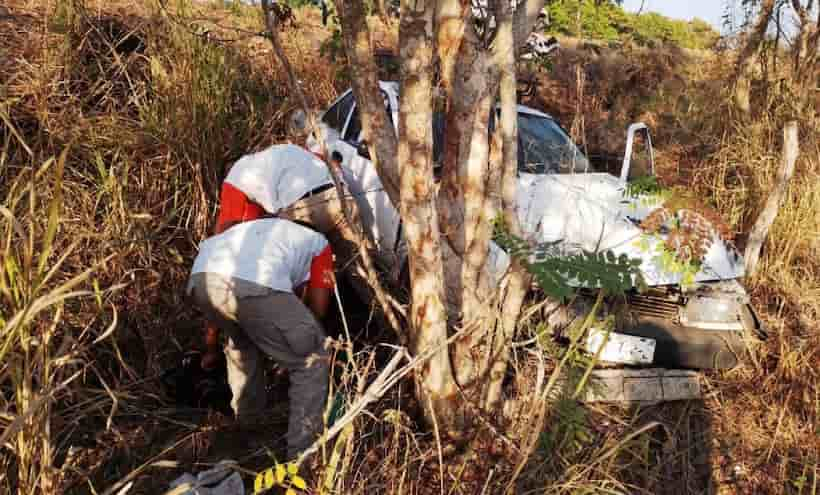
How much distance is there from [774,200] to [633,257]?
184 cm

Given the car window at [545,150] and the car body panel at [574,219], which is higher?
the car window at [545,150]

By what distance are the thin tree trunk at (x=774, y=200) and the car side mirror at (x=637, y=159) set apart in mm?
869

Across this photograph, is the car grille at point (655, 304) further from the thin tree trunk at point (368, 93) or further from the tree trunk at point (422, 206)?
the thin tree trunk at point (368, 93)

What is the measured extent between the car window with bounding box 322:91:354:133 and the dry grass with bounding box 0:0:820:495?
0.43m

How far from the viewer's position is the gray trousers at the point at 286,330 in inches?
92.9

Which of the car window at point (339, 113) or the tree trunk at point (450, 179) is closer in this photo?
the tree trunk at point (450, 179)

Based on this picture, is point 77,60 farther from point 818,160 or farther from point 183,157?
point 818,160

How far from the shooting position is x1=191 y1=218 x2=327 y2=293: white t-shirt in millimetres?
2371

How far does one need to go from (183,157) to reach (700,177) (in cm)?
433

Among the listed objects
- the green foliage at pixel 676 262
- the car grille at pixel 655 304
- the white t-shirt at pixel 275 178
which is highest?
the white t-shirt at pixel 275 178

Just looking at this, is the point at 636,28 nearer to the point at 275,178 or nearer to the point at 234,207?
the point at 275,178

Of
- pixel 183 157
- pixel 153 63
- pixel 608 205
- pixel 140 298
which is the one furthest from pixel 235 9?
pixel 608 205

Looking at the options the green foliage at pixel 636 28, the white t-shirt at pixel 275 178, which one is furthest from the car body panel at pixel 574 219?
the green foliage at pixel 636 28

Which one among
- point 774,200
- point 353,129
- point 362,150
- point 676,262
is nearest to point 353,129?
point 353,129
